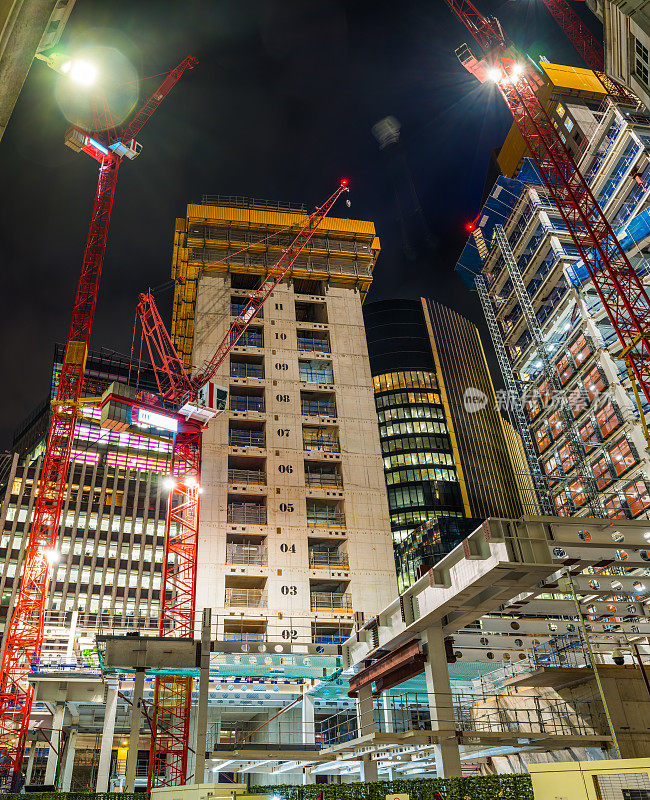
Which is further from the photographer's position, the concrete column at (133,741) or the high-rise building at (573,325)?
the high-rise building at (573,325)

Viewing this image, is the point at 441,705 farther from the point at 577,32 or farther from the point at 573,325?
the point at 577,32

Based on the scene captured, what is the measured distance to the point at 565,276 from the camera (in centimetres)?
9081

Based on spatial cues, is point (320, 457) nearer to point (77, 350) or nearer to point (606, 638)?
point (77, 350)

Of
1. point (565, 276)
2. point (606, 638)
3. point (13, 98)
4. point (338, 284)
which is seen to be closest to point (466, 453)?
point (565, 276)

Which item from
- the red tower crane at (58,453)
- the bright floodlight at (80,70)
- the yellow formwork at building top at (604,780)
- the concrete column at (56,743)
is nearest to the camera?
the yellow formwork at building top at (604,780)

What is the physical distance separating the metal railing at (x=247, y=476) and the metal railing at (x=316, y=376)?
13.5 metres

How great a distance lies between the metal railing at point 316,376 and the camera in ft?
244

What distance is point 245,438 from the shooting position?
226 ft

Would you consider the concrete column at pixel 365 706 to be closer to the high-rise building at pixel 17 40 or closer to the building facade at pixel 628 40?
the building facade at pixel 628 40

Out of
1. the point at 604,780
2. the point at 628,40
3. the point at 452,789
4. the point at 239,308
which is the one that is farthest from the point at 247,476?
the point at 604,780

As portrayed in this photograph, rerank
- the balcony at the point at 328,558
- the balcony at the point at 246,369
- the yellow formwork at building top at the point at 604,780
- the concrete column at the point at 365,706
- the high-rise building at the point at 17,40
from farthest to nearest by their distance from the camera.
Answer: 1. the balcony at the point at 246,369
2. the balcony at the point at 328,558
3. the concrete column at the point at 365,706
4. the yellow formwork at building top at the point at 604,780
5. the high-rise building at the point at 17,40

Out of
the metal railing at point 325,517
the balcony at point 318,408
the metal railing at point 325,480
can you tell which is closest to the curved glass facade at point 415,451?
the balcony at point 318,408

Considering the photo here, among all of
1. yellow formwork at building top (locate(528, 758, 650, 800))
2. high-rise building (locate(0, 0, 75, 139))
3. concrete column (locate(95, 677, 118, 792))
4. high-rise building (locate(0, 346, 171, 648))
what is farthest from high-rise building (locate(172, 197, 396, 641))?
high-rise building (locate(0, 0, 75, 139))

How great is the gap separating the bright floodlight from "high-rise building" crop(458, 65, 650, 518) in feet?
193
